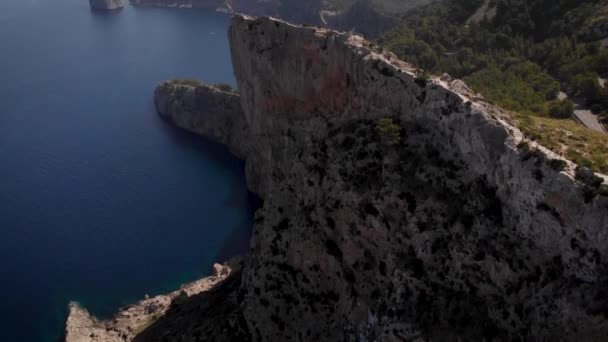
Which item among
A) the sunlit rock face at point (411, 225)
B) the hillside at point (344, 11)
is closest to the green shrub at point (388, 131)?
the sunlit rock face at point (411, 225)

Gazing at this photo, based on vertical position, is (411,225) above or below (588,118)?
below

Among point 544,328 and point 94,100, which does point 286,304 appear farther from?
point 94,100

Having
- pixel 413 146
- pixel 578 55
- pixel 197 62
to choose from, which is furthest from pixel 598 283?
pixel 197 62

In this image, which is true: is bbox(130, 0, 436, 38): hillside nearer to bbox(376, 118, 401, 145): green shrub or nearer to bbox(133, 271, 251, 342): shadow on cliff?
bbox(133, 271, 251, 342): shadow on cliff

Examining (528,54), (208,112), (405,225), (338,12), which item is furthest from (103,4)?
(405,225)

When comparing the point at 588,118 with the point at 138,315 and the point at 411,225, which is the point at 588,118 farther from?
the point at 138,315

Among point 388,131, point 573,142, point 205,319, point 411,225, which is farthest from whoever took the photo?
point 205,319
